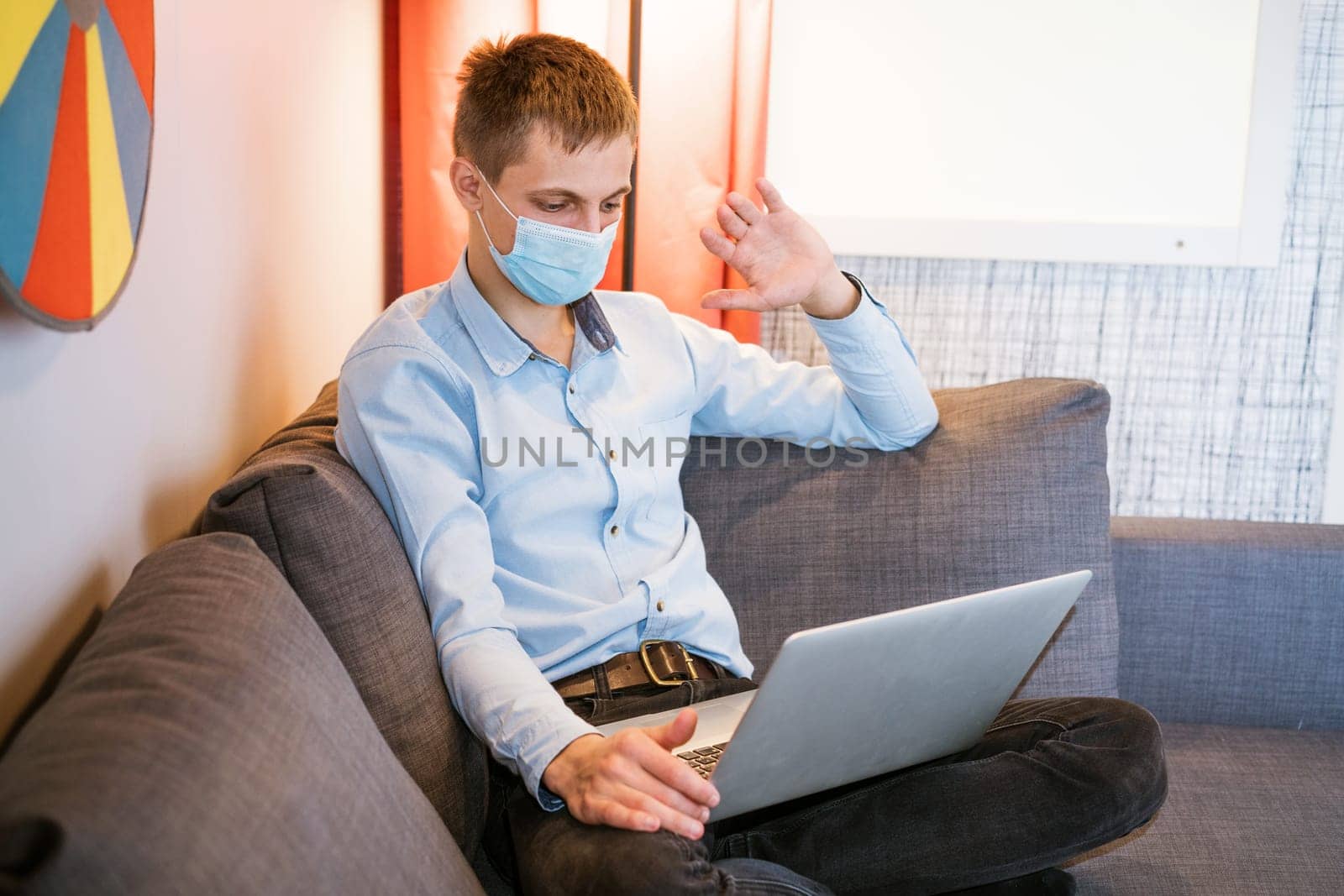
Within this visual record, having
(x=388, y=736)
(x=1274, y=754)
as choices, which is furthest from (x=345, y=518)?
(x=1274, y=754)

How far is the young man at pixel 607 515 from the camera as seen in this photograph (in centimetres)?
104

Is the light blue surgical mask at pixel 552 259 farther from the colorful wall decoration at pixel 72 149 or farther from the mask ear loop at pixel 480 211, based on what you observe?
the colorful wall decoration at pixel 72 149

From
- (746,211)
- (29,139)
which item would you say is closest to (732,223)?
(746,211)

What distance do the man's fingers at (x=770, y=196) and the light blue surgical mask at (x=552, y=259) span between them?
0.23 metres

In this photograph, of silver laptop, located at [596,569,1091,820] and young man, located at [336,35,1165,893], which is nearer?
silver laptop, located at [596,569,1091,820]

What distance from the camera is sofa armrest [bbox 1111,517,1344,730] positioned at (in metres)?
1.67

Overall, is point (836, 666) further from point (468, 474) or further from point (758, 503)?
point (758, 503)

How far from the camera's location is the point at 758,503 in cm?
158

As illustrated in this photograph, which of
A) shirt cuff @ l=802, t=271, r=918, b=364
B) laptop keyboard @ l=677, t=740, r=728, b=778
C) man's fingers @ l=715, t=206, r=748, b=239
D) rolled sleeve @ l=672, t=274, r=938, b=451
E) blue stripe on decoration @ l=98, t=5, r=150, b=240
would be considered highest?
blue stripe on decoration @ l=98, t=5, r=150, b=240

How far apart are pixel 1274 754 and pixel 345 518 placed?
4.25 feet

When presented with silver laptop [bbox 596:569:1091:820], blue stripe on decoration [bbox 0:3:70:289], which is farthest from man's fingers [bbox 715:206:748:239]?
blue stripe on decoration [bbox 0:3:70:289]

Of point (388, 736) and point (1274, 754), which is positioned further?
point (1274, 754)

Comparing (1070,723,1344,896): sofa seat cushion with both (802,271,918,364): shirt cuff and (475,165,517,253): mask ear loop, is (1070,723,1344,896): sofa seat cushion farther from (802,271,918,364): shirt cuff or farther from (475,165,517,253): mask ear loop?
(475,165,517,253): mask ear loop

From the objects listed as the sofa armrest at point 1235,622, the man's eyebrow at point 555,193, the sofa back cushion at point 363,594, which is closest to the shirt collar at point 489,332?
the man's eyebrow at point 555,193
